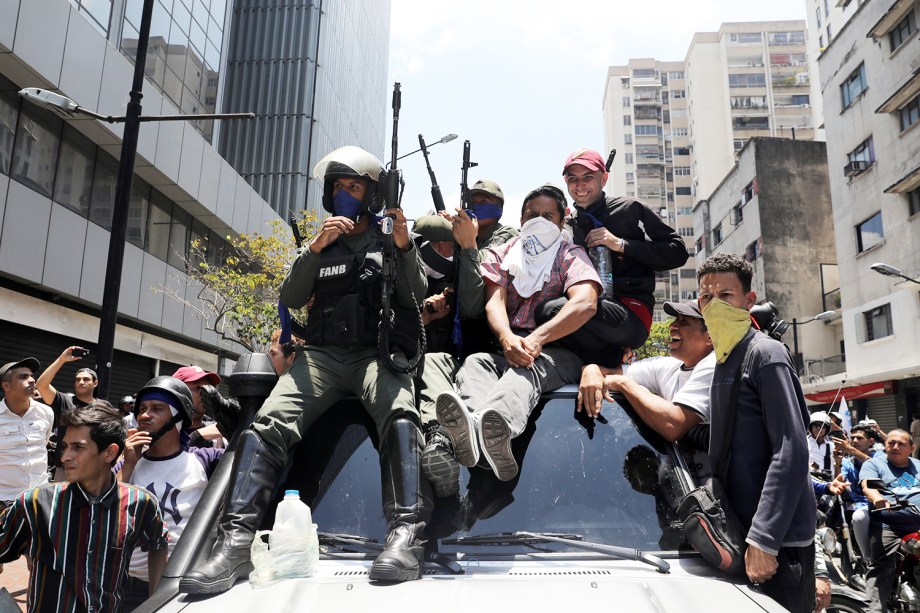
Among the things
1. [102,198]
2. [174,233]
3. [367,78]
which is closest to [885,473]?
[102,198]

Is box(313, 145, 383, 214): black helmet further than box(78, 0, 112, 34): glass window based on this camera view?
No

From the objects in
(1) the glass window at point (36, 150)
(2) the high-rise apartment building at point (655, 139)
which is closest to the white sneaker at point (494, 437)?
(1) the glass window at point (36, 150)

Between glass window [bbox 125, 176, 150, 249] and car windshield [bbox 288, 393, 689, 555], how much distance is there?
19385 mm

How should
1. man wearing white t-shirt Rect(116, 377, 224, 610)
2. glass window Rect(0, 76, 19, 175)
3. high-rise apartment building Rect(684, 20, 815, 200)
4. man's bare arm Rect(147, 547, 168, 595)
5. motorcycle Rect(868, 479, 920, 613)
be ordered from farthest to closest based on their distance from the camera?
high-rise apartment building Rect(684, 20, 815, 200)
glass window Rect(0, 76, 19, 175)
motorcycle Rect(868, 479, 920, 613)
man wearing white t-shirt Rect(116, 377, 224, 610)
man's bare arm Rect(147, 547, 168, 595)

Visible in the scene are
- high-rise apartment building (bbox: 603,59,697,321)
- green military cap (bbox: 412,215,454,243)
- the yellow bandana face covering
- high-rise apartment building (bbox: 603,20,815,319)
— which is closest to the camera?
the yellow bandana face covering

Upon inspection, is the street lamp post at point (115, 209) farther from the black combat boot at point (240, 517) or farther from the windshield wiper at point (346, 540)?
the windshield wiper at point (346, 540)

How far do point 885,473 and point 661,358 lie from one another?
5.02 metres

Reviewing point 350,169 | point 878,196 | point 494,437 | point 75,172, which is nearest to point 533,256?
point 350,169

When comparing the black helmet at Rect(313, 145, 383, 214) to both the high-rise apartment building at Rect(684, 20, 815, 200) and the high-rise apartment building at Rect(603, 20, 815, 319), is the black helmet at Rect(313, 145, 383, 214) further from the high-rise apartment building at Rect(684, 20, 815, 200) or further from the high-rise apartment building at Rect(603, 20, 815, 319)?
the high-rise apartment building at Rect(684, 20, 815, 200)

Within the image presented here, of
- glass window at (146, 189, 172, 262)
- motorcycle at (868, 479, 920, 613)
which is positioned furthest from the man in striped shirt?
glass window at (146, 189, 172, 262)

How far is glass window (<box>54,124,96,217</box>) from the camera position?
1702cm

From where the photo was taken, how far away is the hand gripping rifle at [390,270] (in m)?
3.32

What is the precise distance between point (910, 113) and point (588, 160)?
2725cm

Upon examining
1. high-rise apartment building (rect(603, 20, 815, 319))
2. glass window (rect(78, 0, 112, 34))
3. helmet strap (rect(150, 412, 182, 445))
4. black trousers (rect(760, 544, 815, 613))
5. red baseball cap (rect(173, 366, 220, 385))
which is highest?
high-rise apartment building (rect(603, 20, 815, 319))
